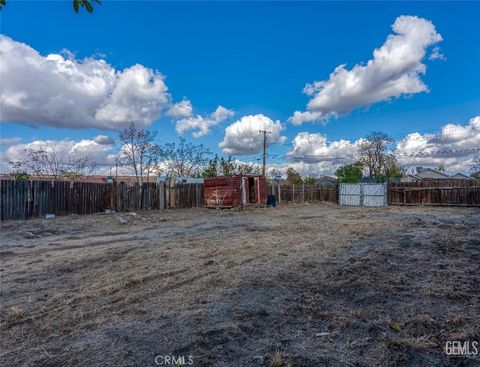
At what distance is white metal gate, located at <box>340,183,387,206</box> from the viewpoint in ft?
76.8

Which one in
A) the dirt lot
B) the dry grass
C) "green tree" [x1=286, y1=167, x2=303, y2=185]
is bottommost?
the dry grass

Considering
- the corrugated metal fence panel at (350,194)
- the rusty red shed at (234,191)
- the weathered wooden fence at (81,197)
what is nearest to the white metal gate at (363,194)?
the corrugated metal fence panel at (350,194)

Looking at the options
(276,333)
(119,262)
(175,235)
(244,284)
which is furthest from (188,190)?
(276,333)

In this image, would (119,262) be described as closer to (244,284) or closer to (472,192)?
(244,284)

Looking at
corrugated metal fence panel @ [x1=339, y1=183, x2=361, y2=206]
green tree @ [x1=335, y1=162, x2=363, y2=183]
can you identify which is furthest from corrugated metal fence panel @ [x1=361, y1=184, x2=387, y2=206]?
green tree @ [x1=335, y1=162, x2=363, y2=183]

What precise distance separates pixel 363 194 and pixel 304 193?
5.02 m

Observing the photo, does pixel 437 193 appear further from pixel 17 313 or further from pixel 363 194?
pixel 17 313

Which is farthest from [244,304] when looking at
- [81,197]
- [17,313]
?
[81,197]

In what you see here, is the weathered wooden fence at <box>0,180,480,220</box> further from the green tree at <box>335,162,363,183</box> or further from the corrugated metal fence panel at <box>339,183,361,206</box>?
the green tree at <box>335,162,363,183</box>

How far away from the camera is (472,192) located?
66.6ft

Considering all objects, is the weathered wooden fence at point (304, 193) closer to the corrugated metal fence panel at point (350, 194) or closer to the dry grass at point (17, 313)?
the corrugated metal fence panel at point (350, 194)

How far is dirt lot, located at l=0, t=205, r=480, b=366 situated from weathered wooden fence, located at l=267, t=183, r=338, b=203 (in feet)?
65.3

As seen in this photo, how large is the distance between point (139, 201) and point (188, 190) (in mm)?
3827

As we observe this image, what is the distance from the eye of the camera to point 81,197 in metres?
15.4
